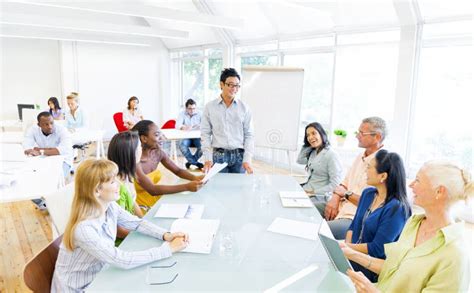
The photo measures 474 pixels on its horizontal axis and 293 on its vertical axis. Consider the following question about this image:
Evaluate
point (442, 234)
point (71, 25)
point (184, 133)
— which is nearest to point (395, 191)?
point (442, 234)

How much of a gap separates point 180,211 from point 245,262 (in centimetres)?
70

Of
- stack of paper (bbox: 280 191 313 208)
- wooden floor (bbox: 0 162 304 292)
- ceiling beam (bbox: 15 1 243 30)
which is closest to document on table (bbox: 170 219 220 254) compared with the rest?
stack of paper (bbox: 280 191 313 208)

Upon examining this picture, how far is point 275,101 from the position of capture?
15.0 ft

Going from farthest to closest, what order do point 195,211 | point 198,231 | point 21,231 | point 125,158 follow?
point 21,231
point 125,158
point 195,211
point 198,231

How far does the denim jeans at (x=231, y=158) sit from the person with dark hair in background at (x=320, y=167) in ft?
2.13

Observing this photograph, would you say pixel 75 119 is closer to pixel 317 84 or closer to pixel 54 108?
pixel 54 108

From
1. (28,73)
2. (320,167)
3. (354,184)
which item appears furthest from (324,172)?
(28,73)

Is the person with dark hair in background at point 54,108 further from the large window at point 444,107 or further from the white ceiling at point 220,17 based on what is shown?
the large window at point 444,107

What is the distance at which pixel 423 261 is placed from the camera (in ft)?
4.28

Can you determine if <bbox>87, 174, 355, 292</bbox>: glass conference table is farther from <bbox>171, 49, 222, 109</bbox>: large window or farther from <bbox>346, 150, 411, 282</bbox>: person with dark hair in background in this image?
<bbox>171, 49, 222, 109</bbox>: large window

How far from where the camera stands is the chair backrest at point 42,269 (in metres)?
1.46

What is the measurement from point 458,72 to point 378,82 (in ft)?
3.44

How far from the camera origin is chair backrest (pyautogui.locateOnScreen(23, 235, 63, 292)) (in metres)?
1.46

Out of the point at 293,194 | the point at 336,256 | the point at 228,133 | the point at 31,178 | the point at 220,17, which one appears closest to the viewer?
the point at 336,256
